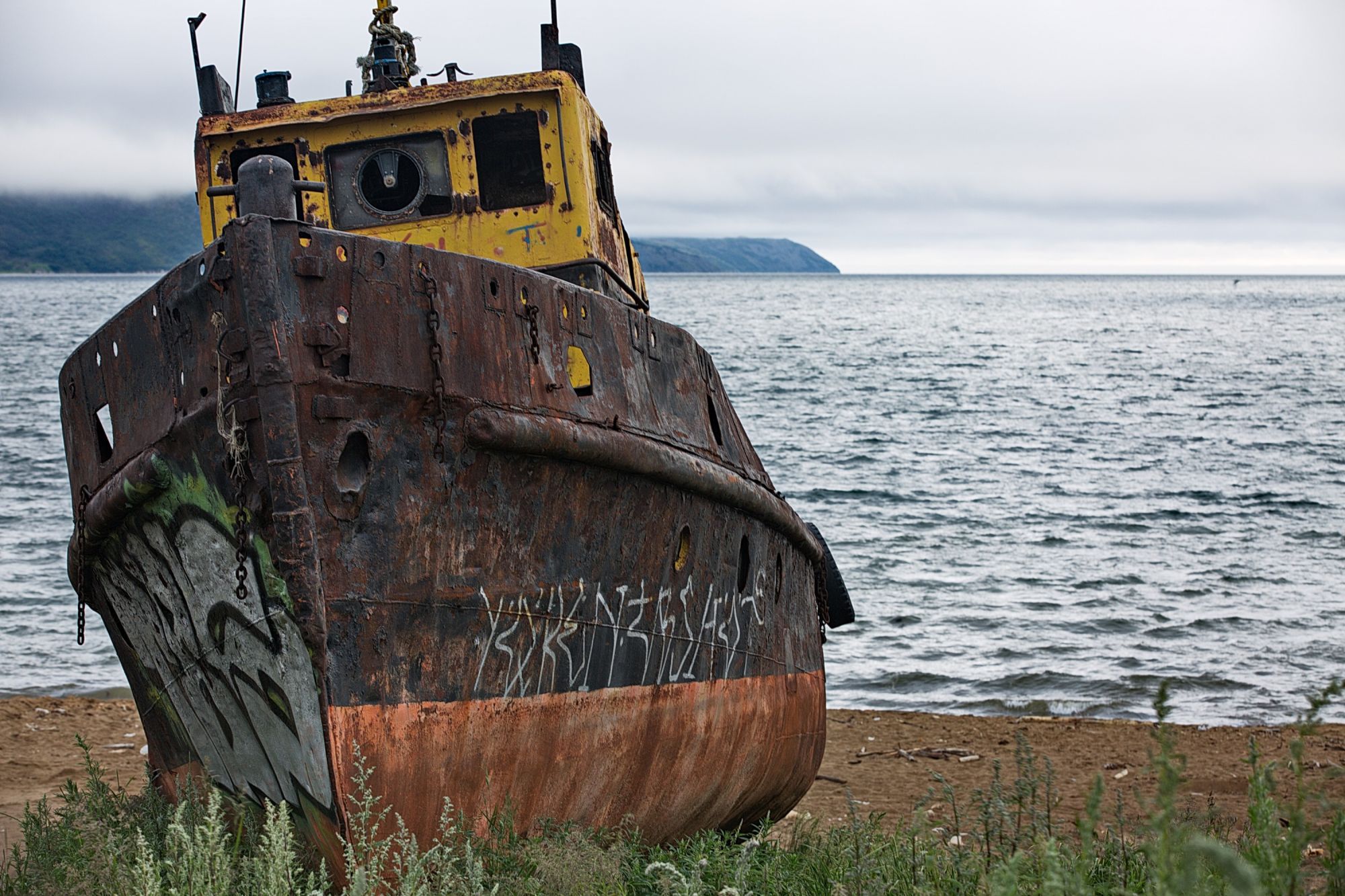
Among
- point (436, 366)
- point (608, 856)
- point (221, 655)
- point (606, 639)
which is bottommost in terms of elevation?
point (608, 856)

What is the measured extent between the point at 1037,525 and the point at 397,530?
14.6 meters

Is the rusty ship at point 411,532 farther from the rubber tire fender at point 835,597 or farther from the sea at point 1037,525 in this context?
the sea at point 1037,525

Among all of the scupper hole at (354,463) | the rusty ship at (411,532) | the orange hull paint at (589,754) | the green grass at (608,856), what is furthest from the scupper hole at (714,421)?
the scupper hole at (354,463)

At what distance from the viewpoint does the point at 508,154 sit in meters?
6.14

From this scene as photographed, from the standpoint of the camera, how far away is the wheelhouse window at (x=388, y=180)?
613 centimetres

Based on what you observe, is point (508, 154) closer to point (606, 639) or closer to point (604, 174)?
point (604, 174)

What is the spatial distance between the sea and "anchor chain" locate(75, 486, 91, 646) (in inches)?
273

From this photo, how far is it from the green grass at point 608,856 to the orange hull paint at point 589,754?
87 mm

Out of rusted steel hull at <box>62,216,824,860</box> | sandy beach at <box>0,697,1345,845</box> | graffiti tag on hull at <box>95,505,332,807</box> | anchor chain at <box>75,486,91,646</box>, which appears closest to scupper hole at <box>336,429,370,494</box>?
rusted steel hull at <box>62,216,824,860</box>

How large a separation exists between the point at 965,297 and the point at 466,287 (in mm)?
124262

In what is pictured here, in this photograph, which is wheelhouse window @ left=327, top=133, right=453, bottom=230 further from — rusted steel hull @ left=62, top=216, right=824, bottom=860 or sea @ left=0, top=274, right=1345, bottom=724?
sea @ left=0, top=274, right=1345, bottom=724

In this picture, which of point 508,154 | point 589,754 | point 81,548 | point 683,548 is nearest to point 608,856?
point 589,754

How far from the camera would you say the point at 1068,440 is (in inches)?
1014

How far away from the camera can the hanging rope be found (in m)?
6.80
